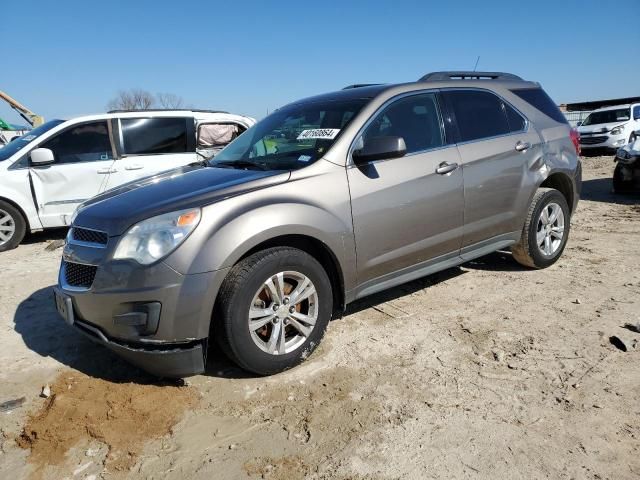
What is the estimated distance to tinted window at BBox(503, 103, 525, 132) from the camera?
437 cm

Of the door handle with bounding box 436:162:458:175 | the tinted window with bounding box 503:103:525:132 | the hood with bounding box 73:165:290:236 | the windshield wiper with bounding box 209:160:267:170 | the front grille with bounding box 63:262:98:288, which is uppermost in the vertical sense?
the tinted window with bounding box 503:103:525:132

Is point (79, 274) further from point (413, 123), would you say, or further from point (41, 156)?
point (41, 156)

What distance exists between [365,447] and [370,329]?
1.35 metres

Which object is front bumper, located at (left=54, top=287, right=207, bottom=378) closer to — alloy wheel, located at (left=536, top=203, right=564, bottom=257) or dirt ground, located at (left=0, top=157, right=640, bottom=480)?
dirt ground, located at (left=0, top=157, right=640, bottom=480)

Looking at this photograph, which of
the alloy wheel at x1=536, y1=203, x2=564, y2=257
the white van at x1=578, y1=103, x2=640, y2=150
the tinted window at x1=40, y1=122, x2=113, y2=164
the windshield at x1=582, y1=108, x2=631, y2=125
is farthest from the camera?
the windshield at x1=582, y1=108, x2=631, y2=125

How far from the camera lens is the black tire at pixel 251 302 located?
8.96ft

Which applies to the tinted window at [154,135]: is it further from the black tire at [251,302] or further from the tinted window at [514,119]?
the black tire at [251,302]

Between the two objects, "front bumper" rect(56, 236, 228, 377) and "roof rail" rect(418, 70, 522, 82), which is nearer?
"front bumper" rect(56, 236, 228, 377)

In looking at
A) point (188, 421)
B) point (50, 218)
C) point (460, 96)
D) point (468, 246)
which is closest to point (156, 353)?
point (188, 421)

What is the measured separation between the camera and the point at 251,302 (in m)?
2.80

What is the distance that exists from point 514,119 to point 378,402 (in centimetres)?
299

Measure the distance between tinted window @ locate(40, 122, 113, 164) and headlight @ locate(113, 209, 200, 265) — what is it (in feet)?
15.9

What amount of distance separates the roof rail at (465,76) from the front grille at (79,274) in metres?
2.87

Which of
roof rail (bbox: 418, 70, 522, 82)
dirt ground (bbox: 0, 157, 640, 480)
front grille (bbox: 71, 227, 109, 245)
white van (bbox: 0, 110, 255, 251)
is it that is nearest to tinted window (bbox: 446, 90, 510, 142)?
roof rail (bbox: 418, 70, 522, 82)
